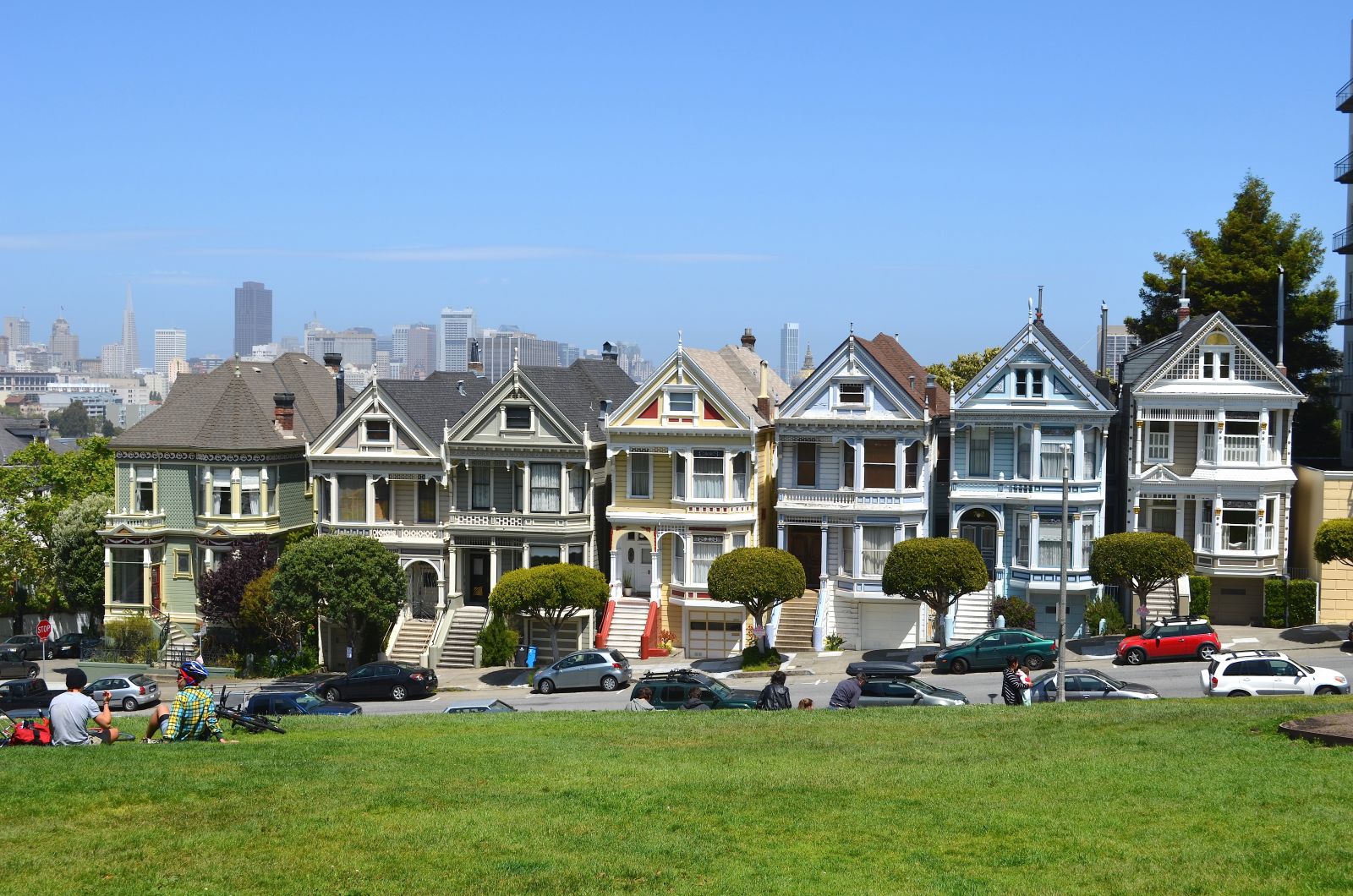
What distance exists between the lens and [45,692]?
1779 inches

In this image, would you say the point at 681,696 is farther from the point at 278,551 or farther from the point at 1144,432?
the point at 278,551

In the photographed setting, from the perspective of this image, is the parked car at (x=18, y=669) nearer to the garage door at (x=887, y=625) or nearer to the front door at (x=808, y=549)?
the front door at (x=808, y=549)

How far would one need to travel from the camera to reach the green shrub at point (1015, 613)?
5175 cm

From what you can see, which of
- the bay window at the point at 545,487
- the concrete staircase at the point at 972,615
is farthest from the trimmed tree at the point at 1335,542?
the bay window at the point at 545,487

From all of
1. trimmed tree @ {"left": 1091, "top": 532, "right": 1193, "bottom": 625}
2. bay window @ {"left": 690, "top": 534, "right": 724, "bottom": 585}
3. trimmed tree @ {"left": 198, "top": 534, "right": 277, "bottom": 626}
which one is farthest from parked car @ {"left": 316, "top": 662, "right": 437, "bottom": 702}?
trimmed tree @ {"left": 1091, "top": 532, "right": 1193, "bottom": 625}

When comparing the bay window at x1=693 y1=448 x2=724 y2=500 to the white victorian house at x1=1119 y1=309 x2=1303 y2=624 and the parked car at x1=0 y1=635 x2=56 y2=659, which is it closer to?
the white victorian house at x1=1119 y1=309 x2=1303 y2=624

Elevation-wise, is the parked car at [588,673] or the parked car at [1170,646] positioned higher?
the parked car at [1170,646]

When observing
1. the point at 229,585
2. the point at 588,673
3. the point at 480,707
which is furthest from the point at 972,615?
the point at 229,585

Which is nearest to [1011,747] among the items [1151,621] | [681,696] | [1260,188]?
[681,696]

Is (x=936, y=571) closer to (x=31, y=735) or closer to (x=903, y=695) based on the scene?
(x=903, y=695)

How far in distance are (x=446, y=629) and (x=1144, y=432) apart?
1049 inches

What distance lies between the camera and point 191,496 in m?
60.8

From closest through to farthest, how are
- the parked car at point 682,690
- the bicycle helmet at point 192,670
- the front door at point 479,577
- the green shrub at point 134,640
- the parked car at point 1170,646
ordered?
1. the bicycle helmet at point 192,670
2. the parked car at point 682,690
3. the parked car at point 1170,646
4. the front door at point 479,577
5. the green shrub at point 134,640

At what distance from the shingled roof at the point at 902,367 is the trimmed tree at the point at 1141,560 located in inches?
329
